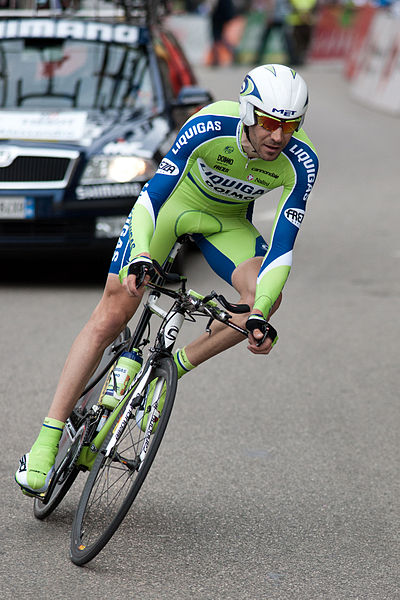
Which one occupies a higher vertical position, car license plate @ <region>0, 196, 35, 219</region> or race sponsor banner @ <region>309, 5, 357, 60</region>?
car license plate @ <region>0, 196, 35, 219</region>

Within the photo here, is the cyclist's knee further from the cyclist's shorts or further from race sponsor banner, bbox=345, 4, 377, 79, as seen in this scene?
race sponsor banner, bbox=345, 4, 377, 79

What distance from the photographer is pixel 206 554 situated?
434 cm

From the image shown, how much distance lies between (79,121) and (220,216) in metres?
4.31

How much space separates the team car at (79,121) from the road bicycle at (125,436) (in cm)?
422

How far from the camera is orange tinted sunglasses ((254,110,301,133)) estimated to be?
14.3ft

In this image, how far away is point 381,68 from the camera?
2302 cm

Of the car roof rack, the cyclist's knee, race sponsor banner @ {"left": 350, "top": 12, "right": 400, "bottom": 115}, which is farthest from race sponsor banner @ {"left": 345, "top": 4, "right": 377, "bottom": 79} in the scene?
the cyclist's knee

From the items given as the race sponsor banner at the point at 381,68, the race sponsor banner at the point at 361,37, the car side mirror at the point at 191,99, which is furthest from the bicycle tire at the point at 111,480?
the race sponsor banner at the point at 361,37

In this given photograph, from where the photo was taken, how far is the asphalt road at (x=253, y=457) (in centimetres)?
414

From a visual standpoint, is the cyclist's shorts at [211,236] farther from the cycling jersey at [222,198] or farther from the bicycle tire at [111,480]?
the bicycle tire at [111,480]

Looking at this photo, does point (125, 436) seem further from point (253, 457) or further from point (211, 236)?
point (253, 457)

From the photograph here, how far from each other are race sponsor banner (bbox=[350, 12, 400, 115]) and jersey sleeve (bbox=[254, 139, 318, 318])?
57.1 ft

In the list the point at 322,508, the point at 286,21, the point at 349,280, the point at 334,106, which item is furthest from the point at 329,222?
the point at 286,21

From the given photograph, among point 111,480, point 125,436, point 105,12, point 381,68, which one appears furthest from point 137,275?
point 381,68
